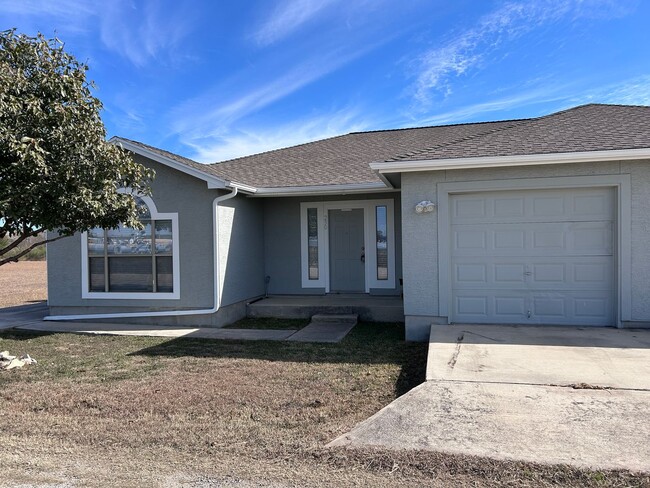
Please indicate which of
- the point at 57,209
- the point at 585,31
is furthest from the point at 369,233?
the point at 57,209

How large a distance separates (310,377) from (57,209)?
3.88 metres

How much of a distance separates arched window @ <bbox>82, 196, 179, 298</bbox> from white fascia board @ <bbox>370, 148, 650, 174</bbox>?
4.85m

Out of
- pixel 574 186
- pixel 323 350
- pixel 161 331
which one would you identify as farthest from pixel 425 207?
pixel 161 331

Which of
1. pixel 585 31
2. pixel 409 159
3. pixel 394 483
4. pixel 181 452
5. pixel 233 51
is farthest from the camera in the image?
pixel 233 51

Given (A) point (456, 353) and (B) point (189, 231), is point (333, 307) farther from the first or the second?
(A) point (456, 353)

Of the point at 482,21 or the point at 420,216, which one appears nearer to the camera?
the point at 420,216

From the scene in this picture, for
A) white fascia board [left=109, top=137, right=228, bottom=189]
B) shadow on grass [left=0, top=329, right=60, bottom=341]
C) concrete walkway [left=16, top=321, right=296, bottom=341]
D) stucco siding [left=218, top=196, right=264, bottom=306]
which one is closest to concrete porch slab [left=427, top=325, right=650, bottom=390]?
concrete walkway [left=16, top=321, right=296, bottom=341]

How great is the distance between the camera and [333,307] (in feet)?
32.7

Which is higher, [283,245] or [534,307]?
[283,245]

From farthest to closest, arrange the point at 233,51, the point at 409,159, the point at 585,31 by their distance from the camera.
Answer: the point at 233,51 < the point at 585,31 < the point at 409,159

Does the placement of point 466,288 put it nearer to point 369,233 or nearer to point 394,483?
point 369,233

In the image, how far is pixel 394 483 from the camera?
318 cm

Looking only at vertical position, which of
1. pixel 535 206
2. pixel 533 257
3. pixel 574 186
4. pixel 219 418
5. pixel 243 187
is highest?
pixel 243 187

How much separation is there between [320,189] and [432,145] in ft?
12.1
